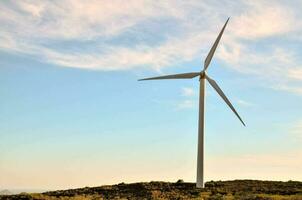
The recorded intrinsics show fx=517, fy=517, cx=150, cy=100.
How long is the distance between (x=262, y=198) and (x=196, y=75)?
21.5 metres

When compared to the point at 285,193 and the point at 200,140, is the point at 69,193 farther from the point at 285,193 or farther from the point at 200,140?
the point at 285,193

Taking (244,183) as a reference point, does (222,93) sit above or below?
above

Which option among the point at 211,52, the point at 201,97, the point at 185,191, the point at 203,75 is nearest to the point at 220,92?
the point at 201,97

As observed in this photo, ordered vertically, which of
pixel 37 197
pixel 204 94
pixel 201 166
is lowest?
pixel 37 197

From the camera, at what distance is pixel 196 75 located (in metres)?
72.4

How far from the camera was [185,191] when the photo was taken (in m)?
68.6

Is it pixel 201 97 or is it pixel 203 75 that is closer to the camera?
pixel 201 97

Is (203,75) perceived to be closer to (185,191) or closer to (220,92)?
(220,92)

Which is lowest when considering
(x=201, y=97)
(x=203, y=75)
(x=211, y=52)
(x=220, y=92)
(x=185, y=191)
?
(x=185, y=191)

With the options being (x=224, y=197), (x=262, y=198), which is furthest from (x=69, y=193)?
(x=262, y=198)

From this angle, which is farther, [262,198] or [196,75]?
[196,75]

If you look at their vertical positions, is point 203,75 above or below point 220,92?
above

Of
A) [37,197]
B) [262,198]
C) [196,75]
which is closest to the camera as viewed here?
[262,198]

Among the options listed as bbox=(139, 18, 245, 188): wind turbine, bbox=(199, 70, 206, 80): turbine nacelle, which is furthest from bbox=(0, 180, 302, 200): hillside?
bbox=(199, 70, 206, 80): turbine nacelle
